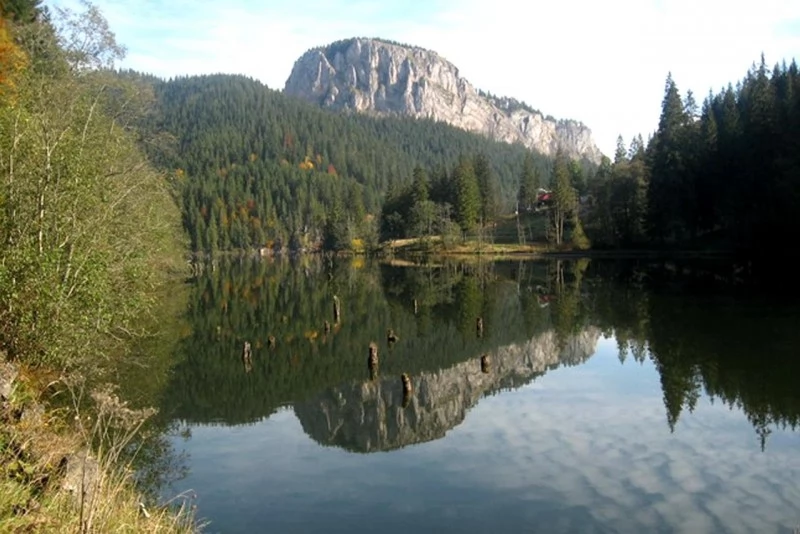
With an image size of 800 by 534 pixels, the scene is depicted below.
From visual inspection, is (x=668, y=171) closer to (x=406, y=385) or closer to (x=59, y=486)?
(x=406, y=385)

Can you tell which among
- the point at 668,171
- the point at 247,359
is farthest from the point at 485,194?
the point at 247,359

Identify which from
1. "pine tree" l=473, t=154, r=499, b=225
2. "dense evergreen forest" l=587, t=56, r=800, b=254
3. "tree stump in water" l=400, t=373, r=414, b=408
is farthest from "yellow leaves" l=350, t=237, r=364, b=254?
"tree stump in water" l=400, t=373, r=414, b=408

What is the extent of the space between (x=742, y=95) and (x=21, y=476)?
123 meters

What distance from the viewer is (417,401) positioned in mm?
24844

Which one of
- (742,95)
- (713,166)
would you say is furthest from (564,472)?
(742,95)

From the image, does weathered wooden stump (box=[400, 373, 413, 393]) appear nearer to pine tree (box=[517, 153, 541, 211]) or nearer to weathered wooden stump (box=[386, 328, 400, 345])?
weathered wooden stump (box=[386, 328, 400, 345])

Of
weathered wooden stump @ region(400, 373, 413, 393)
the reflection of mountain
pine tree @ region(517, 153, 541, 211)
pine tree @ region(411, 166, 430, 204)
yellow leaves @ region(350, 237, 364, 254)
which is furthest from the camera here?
yellow leaves @ region(350, 237, 364, 254)

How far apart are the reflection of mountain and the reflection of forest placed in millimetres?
109

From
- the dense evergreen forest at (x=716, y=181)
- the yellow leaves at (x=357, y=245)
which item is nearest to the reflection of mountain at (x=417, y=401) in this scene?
the dense evergreen forest at (x=716, y=181)

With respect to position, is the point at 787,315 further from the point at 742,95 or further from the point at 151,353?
the point at 742,95

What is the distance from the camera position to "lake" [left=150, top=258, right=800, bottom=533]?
14.7m

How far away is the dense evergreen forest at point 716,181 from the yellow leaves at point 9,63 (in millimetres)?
62560

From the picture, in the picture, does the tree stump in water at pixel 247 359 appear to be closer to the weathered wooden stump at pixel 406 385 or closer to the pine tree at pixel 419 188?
the weathered wooden stump at pixel 406 385

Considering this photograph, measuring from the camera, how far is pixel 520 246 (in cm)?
11931
